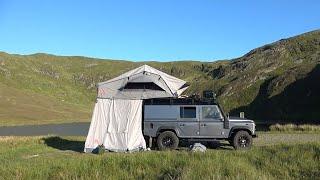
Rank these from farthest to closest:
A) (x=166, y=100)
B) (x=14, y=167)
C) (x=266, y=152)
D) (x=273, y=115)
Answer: (x=273, y=115) < (x=166, y=100) < (x=266, y=152) < (x=14, y=167)

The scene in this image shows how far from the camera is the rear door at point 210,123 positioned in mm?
24500

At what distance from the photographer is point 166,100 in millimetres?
24562

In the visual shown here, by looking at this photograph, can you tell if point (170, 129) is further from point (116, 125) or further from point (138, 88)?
point (138, 88)

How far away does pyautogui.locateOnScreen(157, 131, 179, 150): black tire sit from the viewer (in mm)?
24500

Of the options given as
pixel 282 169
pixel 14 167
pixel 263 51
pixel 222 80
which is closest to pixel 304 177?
A: pixel 282 169

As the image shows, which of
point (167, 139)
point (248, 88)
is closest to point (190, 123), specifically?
point (167, 139)

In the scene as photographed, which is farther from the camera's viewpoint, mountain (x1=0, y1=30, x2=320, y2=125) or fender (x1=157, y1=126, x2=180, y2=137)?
mountain (x1=0, y1=30, x2=320, y2=125)

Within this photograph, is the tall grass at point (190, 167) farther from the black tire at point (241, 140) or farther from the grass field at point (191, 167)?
the black tire at point (241, 140)

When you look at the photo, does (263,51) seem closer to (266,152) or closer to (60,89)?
(60,89)

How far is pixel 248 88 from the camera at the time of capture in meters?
118

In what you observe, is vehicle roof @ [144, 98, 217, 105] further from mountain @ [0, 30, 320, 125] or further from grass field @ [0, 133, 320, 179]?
mountain @ [0, 30, 320, 125]

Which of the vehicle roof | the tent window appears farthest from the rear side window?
the tent window

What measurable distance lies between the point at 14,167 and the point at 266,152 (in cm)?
706

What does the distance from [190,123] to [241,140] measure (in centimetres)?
228
